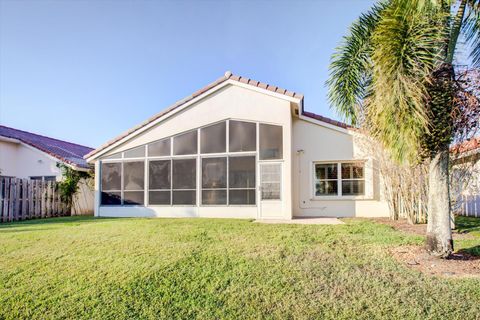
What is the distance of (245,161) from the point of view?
1330cm

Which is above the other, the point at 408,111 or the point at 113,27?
the point at 113,27

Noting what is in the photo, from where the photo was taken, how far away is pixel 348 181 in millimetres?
13344

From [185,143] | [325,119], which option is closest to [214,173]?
[185,143]

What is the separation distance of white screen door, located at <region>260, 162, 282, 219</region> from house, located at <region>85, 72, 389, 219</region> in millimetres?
44

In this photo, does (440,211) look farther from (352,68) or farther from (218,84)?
(218,84)

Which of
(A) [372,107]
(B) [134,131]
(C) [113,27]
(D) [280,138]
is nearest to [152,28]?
(C) [113,27]

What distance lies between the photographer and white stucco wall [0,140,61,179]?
1820cm

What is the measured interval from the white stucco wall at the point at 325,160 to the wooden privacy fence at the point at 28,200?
46.5 feet

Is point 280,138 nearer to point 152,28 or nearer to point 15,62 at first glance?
point 152,28

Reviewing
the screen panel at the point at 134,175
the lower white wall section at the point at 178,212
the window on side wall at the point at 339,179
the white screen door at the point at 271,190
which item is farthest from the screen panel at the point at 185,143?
the window on side wall at the point at 339,179

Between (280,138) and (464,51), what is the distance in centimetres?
729

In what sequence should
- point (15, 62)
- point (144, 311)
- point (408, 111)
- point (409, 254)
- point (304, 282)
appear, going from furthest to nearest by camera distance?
1. point (15, 62)
2. point (409, 254)
3. point (408, 111)
4. point (304, 282)
5. point (144, 311)

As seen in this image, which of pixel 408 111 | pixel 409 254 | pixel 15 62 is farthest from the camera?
pixel 15 62

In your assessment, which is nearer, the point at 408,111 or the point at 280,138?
the point at 408,111
